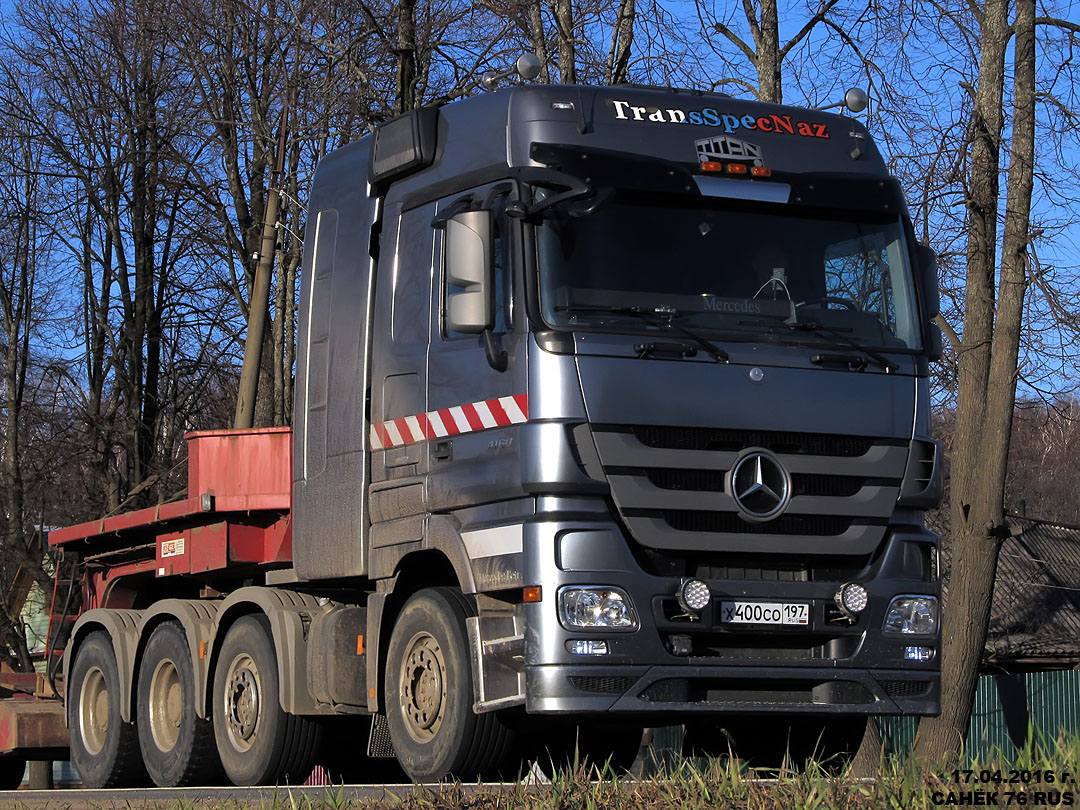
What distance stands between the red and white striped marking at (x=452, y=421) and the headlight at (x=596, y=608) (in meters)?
0.84

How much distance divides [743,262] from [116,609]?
6478 mm

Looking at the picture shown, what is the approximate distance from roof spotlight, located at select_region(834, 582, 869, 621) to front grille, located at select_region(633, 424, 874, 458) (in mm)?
651

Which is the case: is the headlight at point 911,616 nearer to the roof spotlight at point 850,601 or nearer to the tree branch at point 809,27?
the roof spotlight at point 850,601

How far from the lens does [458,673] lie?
26.3ft

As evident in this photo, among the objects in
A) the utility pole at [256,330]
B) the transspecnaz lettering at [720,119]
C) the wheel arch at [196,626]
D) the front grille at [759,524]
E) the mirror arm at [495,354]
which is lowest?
the wheel arch at [196,626]

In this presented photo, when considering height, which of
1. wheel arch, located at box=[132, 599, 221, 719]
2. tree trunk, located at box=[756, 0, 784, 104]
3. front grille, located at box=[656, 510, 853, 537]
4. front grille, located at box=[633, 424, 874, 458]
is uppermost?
Result: tree trunk, located at box=[756, 0, 784, 104]

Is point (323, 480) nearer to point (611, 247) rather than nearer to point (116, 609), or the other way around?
point (611, 247)

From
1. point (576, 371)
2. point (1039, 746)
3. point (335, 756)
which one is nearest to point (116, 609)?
point (335, 756)

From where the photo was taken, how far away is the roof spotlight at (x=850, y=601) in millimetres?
7969

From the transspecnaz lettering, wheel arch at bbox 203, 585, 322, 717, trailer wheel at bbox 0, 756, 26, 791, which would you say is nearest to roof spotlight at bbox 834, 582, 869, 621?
the transspecnaz lettering

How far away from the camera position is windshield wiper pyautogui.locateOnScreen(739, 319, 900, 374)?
8.11 m

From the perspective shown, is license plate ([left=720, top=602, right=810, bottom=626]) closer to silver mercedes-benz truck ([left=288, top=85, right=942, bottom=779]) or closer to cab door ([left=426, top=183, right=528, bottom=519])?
silver mercedes-benz truck ([left=288, top=85, right=942, bottom=779])

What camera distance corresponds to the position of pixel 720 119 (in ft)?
28.1

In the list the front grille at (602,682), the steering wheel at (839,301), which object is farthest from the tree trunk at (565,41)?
the front grille at (602,682)
